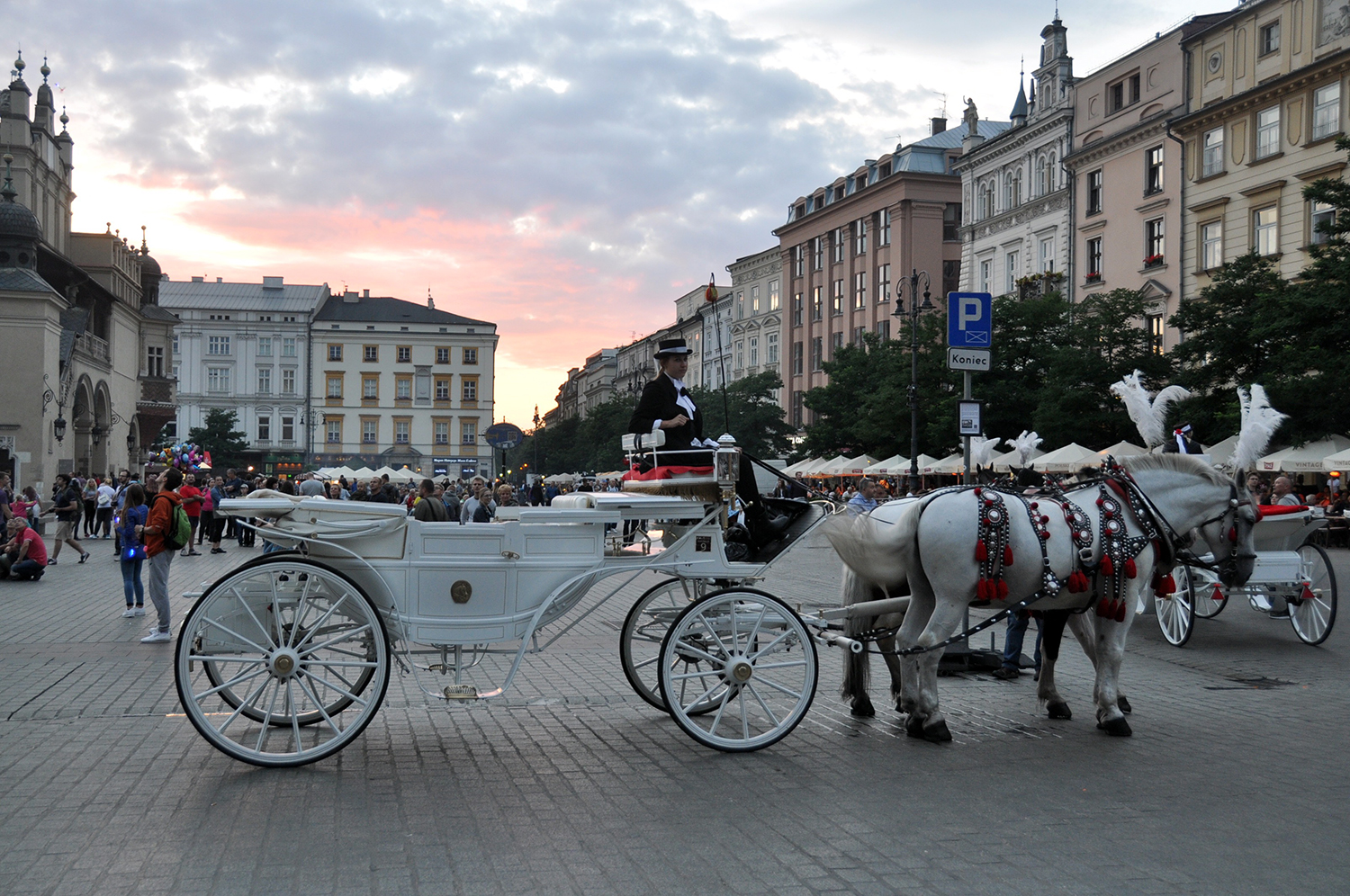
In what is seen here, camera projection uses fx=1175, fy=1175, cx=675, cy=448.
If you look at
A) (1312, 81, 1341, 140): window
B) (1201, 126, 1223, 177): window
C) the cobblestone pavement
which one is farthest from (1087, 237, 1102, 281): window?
the cobblestone pavement

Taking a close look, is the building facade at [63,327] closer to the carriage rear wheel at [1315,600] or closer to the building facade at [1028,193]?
the building facade at [1028,193]

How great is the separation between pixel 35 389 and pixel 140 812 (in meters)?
49.4

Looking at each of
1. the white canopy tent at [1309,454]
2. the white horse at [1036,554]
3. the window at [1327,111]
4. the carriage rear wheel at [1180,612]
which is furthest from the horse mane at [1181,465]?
the window at [1327,111]

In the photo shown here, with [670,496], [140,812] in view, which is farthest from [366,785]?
[670,496]

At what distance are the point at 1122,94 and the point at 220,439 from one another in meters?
73.1

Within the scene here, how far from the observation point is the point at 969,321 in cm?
1211

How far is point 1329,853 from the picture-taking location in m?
5.07

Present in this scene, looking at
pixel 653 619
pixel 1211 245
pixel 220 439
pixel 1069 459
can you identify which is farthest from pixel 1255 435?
pixel 220 439

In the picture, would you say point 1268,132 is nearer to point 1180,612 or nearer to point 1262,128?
point 1262,128

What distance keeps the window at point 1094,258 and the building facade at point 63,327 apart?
140 feet

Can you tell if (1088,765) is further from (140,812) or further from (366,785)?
(140,812)

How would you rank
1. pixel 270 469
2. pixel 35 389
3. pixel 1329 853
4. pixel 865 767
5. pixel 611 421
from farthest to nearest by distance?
1. pixel 270 469
2. pixel 611 421
3. pixel 35 389
4. pixel 865 767
5. pixel 1329 853

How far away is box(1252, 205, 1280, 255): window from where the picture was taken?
38.9 m

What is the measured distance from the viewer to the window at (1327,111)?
36.4 meters
